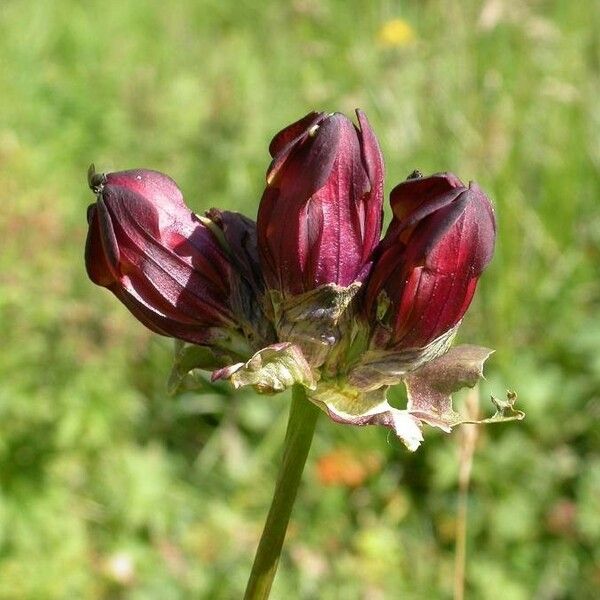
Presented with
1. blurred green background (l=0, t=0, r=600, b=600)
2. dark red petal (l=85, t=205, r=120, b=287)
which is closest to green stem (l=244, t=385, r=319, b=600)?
dark red petal (l=85, t=205, r=120, b=287)

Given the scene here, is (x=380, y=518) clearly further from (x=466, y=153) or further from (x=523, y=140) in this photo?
(x=523, y=140)

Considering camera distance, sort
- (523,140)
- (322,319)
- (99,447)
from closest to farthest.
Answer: (322,319) < (99,447) < (523,140)

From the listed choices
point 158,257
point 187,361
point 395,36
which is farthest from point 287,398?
point 158,257

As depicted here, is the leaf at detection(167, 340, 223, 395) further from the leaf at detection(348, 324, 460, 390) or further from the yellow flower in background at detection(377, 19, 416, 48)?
the yellow flower in background at detection(377, 19, 416, 48)

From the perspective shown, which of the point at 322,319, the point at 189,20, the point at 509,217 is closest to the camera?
the point at 322,319

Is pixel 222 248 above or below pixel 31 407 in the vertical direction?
above

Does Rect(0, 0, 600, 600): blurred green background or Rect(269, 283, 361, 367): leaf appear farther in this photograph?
Rect(0, 0, 600, 600): blurred green background

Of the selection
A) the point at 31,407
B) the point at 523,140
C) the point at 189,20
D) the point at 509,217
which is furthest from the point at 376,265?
the point at 189,20
